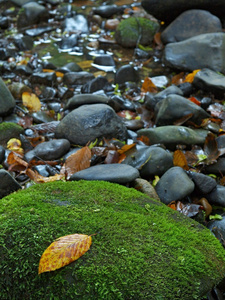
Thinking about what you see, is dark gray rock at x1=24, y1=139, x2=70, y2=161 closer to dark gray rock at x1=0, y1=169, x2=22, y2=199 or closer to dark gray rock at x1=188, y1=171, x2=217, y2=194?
dark gray rock at x1=0, y1=169, x2=22, y2=199

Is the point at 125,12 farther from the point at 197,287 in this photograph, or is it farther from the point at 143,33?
the point at 197,287

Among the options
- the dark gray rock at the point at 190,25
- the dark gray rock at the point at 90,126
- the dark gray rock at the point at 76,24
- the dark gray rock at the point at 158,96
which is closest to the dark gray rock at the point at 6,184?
the dark gray rock at the point at 90,126

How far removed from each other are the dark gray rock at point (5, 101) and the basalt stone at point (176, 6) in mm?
3997

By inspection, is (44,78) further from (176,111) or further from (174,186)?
(174,186)

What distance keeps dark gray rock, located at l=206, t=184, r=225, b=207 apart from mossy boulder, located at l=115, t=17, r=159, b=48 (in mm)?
4996

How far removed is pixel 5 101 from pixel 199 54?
11.1ft

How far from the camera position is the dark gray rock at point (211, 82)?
5215mm

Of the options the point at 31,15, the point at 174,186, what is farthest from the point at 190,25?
the point at 174,186

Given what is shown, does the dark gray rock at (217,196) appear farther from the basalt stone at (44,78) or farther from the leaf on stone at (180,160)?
the basalt stone at (44,78)

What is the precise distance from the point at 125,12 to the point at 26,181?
653 centimetres

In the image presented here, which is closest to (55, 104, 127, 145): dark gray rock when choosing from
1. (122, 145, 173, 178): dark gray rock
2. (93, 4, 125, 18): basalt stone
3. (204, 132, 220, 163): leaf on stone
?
(122, 145, 173, 178): dark gray rock

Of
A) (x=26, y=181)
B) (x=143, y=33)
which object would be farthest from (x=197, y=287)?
(x=143, y=33)

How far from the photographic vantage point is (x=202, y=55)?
19.9 feet

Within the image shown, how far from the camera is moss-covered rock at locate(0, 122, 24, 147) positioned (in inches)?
168
